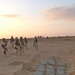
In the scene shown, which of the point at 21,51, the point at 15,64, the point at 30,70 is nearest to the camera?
the point at 30,70

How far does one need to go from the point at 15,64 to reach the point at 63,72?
7.09 meters

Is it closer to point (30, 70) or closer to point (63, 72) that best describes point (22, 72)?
point (30, 70)

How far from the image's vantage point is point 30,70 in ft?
76.4

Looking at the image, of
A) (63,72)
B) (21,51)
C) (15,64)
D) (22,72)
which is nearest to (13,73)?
(22,72)

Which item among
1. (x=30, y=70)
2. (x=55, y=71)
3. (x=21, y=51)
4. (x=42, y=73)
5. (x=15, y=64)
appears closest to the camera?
(x=42, y=73)

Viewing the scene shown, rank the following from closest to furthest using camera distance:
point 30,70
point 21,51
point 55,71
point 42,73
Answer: point 42,73 < point 55,71 < point 30,70 < point 21,51

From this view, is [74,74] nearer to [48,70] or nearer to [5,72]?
[48,70]

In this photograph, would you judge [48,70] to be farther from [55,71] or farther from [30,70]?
[30,70]

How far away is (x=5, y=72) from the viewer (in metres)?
22.7

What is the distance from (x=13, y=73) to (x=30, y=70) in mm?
2328

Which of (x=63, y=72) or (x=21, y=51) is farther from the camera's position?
(x=21, y=51)

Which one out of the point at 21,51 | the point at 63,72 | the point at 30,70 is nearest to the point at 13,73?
the point at 30,70

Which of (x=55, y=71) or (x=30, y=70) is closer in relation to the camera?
(x=55, y=71)

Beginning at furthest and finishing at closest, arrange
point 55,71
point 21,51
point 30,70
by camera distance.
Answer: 1. point 21,51
2. point 30,70
3. point 55,71
